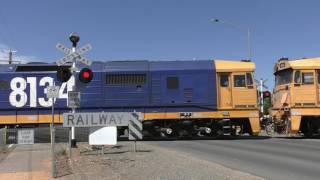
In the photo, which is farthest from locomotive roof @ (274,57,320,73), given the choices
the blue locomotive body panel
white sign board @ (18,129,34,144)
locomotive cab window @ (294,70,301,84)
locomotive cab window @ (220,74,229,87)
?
white sign board @ (18,129,34,144)

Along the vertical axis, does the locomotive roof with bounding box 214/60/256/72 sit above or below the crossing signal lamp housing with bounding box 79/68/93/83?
above

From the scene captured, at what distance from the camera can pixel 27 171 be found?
1519cm

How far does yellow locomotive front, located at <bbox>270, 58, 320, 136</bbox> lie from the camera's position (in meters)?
28.0

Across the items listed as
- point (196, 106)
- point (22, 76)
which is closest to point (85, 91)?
point (22, 76)

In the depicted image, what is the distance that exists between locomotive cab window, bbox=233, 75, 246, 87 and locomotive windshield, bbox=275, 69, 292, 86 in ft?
8.81

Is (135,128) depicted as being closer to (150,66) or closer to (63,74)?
(63,74)

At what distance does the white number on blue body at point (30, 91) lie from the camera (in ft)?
90.9

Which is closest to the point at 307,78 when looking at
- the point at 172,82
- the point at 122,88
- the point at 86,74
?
the point at 172,82

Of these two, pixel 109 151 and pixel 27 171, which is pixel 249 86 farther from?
pixel 27 171

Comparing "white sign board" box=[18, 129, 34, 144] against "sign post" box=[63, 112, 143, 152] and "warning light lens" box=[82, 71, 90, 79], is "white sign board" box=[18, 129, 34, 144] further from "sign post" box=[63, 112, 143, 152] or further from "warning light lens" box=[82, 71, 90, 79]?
"warning light lens" box=[82, 71, 90, 79]

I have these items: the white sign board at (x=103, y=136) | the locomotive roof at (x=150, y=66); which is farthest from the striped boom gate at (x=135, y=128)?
the locomotive roof at (x=150, y=66)

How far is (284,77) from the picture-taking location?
30.0 metres

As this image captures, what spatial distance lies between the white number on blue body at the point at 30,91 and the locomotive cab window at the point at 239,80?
8.53 meters

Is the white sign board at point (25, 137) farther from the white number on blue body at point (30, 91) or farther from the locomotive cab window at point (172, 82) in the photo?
the locomotive cab window at point (172, 82)
